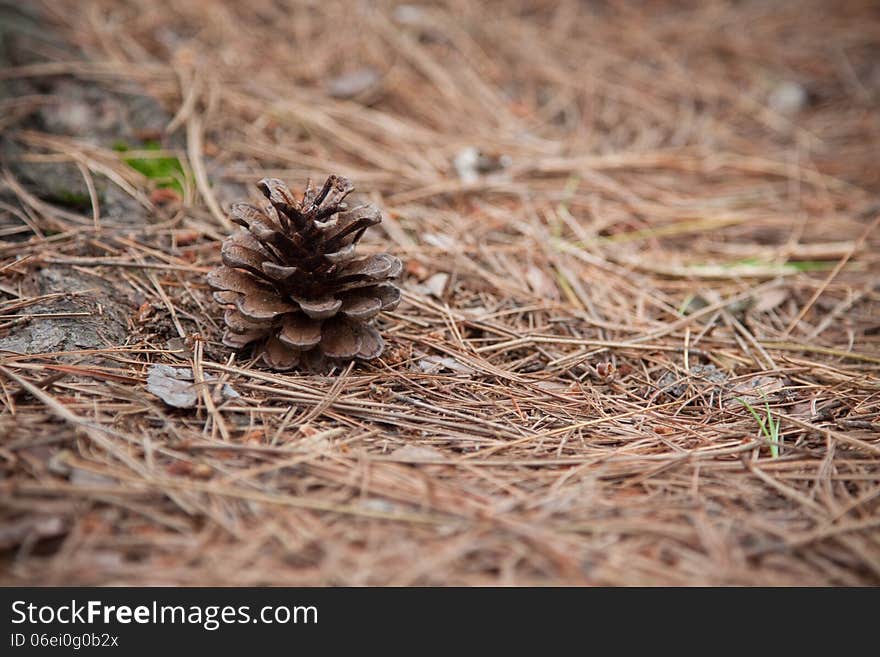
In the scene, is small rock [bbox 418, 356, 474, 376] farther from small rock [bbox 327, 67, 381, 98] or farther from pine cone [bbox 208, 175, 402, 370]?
small rock [bbox 327, 67, 381, 98]

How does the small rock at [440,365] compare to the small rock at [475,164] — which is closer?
the small rock at [440,365]

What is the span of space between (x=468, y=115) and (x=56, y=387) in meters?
2.18

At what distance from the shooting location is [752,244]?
2.79 metres

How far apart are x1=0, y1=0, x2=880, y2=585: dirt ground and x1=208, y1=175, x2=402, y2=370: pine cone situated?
0.28 feet

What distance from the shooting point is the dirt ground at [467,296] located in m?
1.39

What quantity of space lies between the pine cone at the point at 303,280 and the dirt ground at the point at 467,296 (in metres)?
0.09

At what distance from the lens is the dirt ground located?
1.39 metres

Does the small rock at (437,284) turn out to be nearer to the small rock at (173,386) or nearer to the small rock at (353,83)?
the small rock at (173,386)

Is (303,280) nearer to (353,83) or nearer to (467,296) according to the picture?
(467,296)

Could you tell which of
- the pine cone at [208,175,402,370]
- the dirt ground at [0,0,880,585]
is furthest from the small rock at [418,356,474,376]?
the pine cone at [208,175,402,370]

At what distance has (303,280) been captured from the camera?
1.86 meters

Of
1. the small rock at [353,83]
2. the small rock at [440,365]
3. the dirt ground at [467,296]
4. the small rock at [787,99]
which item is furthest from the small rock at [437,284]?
the small rock at [787,99]

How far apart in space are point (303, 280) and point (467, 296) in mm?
627
